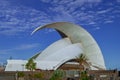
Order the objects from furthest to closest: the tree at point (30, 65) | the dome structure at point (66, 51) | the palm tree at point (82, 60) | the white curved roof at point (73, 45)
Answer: the palm tree at point (82, 60) < the white curved roof at point (73, 45) < the dome structure at point (66, 51) < the tree at point (30, 65)

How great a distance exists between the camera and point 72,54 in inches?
2328

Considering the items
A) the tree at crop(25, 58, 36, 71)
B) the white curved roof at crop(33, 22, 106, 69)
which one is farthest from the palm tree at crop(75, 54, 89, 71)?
the tree at crop(25, 58, 36, 71)

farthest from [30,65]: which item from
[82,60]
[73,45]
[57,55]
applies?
[82,60]

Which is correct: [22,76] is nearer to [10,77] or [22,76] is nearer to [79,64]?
[10,77]

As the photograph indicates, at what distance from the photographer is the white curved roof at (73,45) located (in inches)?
A: 2267

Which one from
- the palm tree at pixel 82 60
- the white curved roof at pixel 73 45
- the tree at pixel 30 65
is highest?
the white curved roof at pixel 73 45

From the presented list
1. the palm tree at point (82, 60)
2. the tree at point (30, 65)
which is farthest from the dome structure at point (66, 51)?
the tree at point (30, 65)

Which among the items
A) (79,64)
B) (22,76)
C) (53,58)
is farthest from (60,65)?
(22,76)

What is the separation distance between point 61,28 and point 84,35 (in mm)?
4886

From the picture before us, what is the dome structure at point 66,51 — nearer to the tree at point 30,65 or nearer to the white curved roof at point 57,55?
the white curved roof at point 57,55

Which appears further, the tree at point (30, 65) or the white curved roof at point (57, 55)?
the white curved roof at point (57, 55)

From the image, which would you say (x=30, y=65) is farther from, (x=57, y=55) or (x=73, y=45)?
(x=73, y=45)

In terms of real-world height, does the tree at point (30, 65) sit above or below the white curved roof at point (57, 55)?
below

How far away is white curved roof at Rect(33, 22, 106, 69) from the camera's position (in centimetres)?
5759
